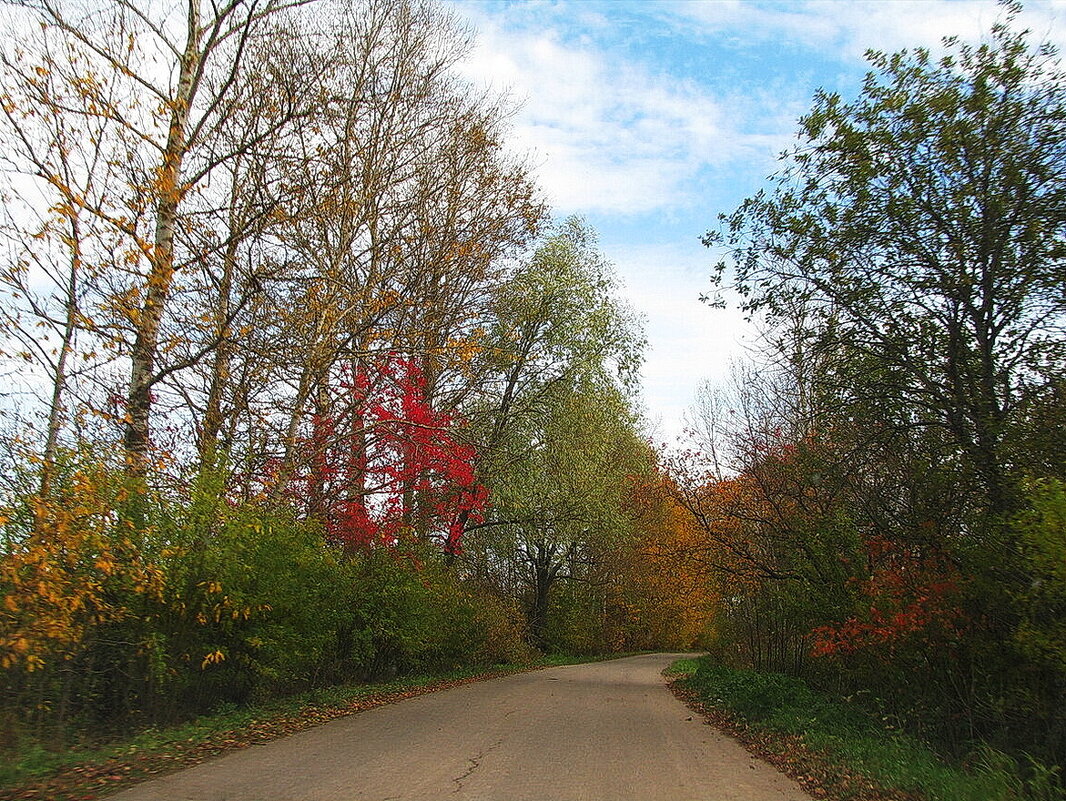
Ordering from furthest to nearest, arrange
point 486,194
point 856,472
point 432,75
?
point 486,194, point 432,75, point 856,472

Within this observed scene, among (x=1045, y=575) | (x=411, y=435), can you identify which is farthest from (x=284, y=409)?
(x=1045, y=575)

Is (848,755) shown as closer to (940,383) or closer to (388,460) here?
(940,383)

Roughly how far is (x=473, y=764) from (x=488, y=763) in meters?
0.20

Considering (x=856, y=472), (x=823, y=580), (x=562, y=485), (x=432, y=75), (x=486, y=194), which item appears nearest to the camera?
(x=856, y=472)

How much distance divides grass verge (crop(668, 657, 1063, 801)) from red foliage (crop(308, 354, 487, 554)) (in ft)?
24.3

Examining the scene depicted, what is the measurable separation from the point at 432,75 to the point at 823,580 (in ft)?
45.0

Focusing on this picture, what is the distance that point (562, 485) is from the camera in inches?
997

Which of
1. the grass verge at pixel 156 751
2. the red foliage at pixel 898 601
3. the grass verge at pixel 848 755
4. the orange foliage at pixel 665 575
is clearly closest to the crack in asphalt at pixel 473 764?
the grass verge at pixel 156 751

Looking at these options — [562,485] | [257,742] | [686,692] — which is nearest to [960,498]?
[257,742]

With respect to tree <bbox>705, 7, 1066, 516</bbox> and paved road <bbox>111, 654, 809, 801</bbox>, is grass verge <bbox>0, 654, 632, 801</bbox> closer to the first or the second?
paved road <bbox>111, 654, 809, 801</bbox>

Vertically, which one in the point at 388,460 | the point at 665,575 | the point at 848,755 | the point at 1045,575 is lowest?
the point at 848,755

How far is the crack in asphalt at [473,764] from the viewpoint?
7.44m

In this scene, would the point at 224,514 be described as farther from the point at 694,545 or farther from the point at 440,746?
the point at 694,545

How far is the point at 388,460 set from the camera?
18078mm
